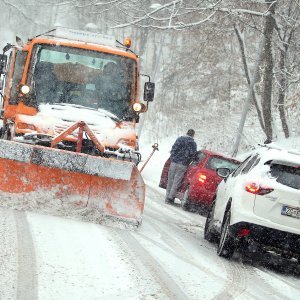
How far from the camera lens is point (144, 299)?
213 inches

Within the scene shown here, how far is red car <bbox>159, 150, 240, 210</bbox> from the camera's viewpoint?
13273mm

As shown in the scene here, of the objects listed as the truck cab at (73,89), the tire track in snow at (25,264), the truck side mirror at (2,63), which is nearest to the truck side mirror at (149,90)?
the truck cab at (73,89)

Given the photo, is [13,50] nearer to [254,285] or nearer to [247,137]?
[254,285]

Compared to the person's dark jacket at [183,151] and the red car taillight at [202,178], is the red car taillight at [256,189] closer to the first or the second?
the red car taillight at [202,178]

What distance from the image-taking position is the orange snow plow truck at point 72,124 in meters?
8.58

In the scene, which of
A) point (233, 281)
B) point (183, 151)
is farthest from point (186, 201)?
point (233, 281)

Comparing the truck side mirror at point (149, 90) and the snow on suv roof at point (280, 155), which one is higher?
the truck side mirror at point (149, 90)

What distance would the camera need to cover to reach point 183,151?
14266 millimetres

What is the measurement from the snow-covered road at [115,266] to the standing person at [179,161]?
4.86 metres

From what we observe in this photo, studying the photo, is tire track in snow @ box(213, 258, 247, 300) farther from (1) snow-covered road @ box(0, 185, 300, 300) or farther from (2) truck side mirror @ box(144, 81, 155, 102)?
(2) truck side mirror @ box(144, 81, 155, 102)

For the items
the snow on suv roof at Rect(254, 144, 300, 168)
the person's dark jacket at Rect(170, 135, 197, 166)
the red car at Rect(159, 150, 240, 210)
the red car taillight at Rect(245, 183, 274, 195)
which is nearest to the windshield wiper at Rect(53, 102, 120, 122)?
the snow on suv roof at Rect(254, 144, 300, 168)

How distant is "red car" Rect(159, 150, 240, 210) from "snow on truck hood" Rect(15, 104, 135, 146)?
3281 mm

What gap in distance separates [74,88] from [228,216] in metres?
3.66

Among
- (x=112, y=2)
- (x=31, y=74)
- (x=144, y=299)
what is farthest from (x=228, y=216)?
(x=112, y=2)
